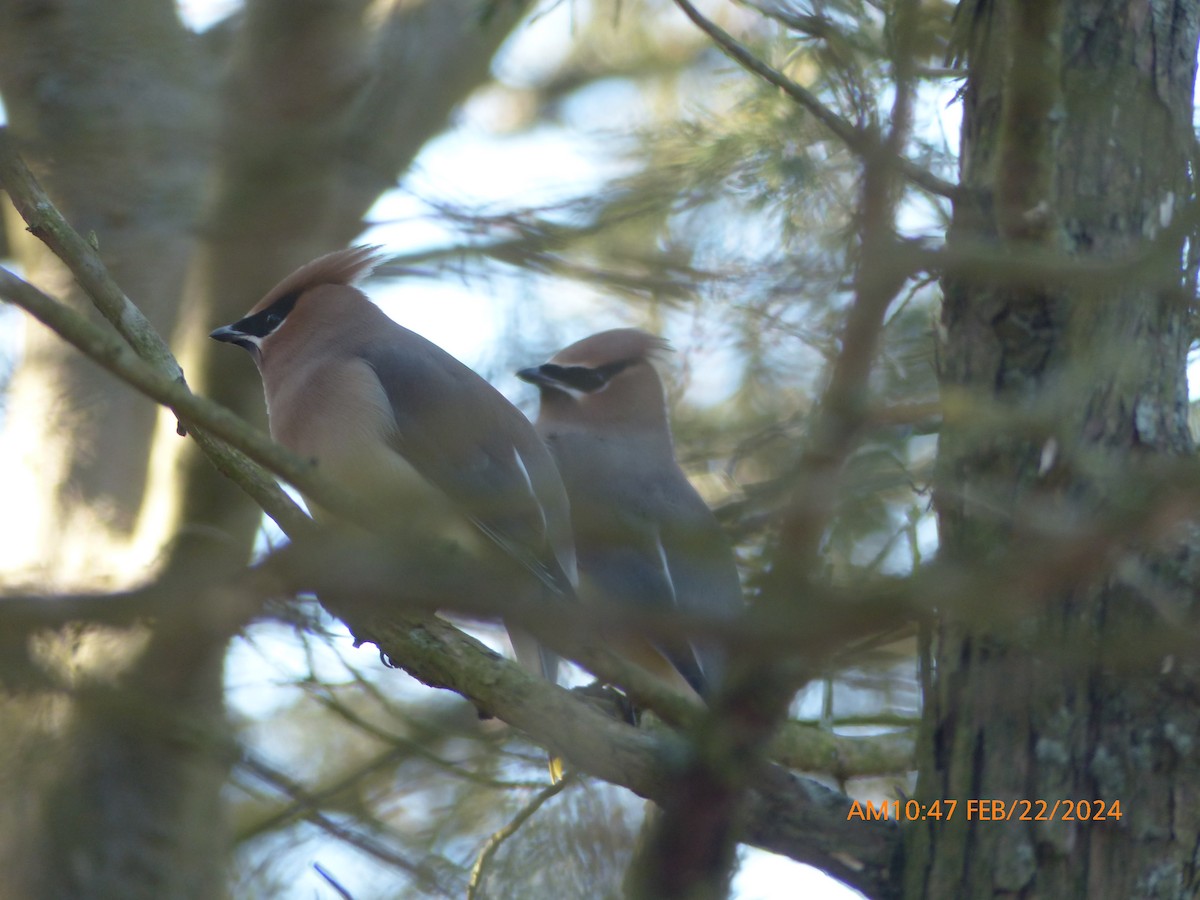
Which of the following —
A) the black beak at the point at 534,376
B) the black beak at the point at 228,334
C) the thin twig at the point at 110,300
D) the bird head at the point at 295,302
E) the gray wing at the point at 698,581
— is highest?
the black beak at the point at 534,376

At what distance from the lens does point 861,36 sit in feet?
9.74

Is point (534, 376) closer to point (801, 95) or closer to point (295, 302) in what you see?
point (295, 302)

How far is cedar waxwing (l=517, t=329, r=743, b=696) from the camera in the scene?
4.22m

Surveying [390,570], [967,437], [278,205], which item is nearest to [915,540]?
[967,437]

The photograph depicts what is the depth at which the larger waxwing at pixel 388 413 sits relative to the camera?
143 inches

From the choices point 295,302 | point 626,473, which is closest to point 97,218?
point 295,302

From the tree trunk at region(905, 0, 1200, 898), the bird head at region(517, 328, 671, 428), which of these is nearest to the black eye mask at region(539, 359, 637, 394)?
the bird head at region(517, 328, 671, 428)

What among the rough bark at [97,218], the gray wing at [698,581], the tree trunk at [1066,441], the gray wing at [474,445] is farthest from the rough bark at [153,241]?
the tree trunk at [1066,441]

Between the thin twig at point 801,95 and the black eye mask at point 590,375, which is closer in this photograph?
the thin twig at point 801,95

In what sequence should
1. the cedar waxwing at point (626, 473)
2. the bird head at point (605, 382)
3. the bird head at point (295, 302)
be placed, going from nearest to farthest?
1. the cedar waxwing at point (626, 473)
2. the bird head at point (295, 302)
3. the bird head at point (605, 382)

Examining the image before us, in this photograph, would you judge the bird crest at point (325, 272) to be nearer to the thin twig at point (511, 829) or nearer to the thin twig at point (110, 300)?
the thin twig at point (110, 300)
